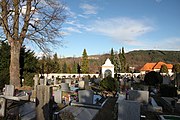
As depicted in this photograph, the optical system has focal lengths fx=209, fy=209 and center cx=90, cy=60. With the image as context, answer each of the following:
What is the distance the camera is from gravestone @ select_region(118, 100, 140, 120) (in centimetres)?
725

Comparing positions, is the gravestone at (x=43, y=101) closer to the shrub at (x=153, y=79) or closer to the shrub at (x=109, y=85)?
the shrub at (x=109, y=85)

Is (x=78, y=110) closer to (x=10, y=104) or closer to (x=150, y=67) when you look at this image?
(x=10, y=104)

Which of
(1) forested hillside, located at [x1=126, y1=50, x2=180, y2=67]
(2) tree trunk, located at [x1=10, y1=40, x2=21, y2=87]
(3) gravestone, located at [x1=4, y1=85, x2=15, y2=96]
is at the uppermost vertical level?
(1) forested hillside, located at [x1=126, y1=50, x2=180, y2=67]

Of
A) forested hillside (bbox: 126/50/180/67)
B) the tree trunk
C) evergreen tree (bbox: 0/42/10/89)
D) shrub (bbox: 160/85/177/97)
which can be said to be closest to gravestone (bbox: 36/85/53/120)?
shrub (bbox: 160/85/177/97)

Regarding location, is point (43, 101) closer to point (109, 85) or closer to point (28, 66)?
point (109, 85)

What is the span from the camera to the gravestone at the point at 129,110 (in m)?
7.25

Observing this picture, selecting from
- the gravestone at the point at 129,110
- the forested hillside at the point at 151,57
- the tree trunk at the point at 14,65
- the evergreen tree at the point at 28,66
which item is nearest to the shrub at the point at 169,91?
the gravestone at the point at 129,110

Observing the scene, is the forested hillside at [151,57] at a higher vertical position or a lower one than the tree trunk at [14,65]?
higher

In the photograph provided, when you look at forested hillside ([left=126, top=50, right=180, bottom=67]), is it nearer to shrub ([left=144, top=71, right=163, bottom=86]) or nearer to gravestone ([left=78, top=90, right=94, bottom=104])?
shrub ([left=144, top=71, right=163, bottom=86])

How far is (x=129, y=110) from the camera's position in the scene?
7.31 m

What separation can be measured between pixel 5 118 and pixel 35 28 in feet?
39.6

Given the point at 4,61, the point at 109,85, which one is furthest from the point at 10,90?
the point at 4,61

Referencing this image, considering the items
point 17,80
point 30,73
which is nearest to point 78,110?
point 17,80

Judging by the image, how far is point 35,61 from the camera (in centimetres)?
2302
